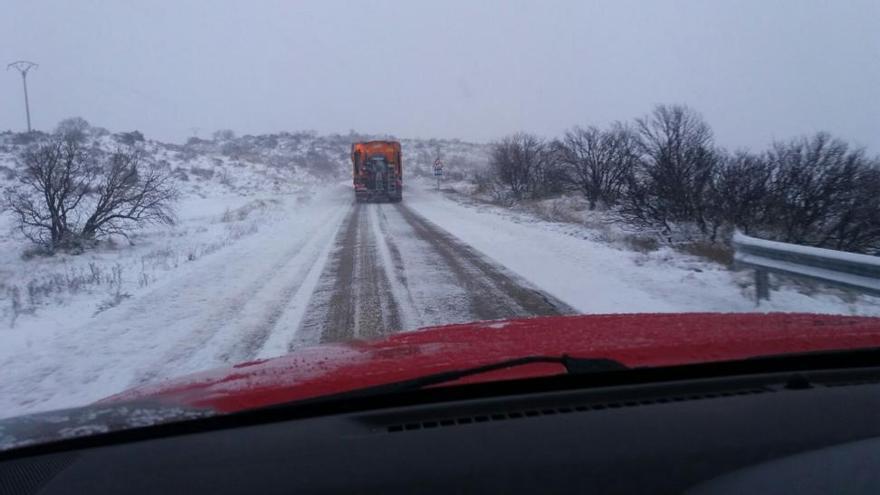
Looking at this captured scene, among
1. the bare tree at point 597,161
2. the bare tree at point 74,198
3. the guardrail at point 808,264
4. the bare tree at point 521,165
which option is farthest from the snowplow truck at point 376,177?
the guardrail at point 808,264

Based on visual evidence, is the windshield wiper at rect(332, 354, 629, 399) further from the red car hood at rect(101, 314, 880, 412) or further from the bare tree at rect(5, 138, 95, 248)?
the bare tree at rect(5, 138, 95, 248)

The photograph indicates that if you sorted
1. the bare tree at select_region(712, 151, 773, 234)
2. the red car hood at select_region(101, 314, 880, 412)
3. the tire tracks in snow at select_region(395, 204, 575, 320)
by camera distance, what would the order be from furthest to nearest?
the bare tree at select_region(712, 151, 773, 234) < the tire tracks in snow at select_region(395, 204, 575, 320) < the red car hood at select_region(101, 314, 880, 412)

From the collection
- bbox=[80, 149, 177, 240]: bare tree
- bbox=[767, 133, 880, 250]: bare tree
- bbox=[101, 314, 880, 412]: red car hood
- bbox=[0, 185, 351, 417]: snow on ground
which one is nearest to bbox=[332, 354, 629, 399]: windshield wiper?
bbox=[101, 314, 880, 412]: red car hood

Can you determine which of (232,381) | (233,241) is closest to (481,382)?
(232,381)

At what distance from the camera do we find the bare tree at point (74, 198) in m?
17.7

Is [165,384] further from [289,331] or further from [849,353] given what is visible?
[289,331]

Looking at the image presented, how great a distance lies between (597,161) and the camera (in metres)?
26.9

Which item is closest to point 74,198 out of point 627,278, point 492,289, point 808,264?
point 492,289

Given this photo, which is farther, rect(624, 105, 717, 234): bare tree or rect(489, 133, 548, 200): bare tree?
rect(489, 133, 548, 200): bare tree

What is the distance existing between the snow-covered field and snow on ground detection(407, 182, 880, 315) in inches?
1.2

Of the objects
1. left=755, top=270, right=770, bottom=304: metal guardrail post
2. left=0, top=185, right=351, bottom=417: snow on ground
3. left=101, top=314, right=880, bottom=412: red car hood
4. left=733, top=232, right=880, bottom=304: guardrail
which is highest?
left=101, top=314, right=880, bottom=412: red car hood

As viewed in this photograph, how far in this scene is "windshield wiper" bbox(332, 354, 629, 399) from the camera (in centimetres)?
274

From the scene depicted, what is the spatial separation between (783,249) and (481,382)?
20.7 feet

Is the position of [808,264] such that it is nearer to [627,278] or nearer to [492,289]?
[627,278]
